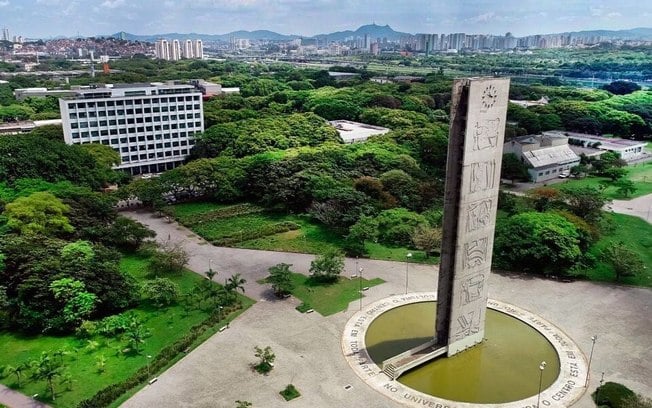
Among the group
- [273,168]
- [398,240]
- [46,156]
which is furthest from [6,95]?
[398,240]

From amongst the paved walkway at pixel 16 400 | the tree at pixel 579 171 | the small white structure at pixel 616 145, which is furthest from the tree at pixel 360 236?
the small white structure at pixel 616 145

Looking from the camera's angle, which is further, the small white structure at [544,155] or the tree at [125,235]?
the small white structure at [544,155]

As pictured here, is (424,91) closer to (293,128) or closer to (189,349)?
(293,128)

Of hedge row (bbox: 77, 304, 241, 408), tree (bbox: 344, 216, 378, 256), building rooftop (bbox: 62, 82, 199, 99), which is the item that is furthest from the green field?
building rooftop (bbox: 62, 82, 199, 99)

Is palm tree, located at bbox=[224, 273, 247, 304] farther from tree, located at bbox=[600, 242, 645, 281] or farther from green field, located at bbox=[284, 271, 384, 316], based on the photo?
tree, located at bbox=[600, 242, 645, 281]

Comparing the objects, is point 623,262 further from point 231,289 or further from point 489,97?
point 231,289

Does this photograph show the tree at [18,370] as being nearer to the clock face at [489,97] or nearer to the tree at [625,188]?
the clock face at [489,97]
